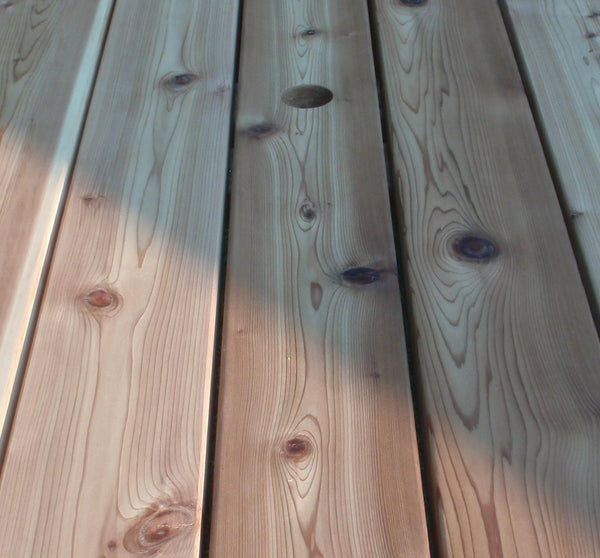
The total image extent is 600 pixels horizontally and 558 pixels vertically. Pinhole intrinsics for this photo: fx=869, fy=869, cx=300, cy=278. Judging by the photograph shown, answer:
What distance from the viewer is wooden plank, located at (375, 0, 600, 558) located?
0.83m

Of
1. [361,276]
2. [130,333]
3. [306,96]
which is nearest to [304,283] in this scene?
[361,276]

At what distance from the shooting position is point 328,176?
1225 millimetres

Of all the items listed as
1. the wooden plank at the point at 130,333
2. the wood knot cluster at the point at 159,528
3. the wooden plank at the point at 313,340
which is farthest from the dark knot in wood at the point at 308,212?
the wood knot cluster at the point at 159,528

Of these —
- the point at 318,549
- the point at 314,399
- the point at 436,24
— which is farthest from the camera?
the point at 436,24

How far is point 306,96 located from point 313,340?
0.54 metres

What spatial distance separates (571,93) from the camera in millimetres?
1331

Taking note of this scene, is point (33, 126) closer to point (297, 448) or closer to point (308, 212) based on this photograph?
point (308, 212)

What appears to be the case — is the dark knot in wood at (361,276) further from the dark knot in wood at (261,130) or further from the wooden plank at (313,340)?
the dark knot in wood at (261,130)

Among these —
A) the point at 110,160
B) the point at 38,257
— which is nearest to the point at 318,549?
the point at 38,257

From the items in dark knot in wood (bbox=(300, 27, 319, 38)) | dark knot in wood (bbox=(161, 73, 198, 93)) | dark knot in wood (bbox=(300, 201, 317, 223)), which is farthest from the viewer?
dark knot in wood (bbox=(300, 27, 319, 38))

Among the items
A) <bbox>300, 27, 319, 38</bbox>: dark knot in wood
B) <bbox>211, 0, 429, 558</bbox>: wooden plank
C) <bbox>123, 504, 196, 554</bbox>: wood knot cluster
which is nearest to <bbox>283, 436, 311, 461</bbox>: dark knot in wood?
<bbox>211, 0, 429, 558</bbox>: wooden plank

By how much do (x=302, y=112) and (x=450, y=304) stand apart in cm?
46

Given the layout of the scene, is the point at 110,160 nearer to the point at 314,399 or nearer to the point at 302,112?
the point at 302,112

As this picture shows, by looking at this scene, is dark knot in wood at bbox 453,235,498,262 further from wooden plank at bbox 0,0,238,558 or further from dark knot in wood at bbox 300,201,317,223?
wooden plank at bbox 0,0,238,558
